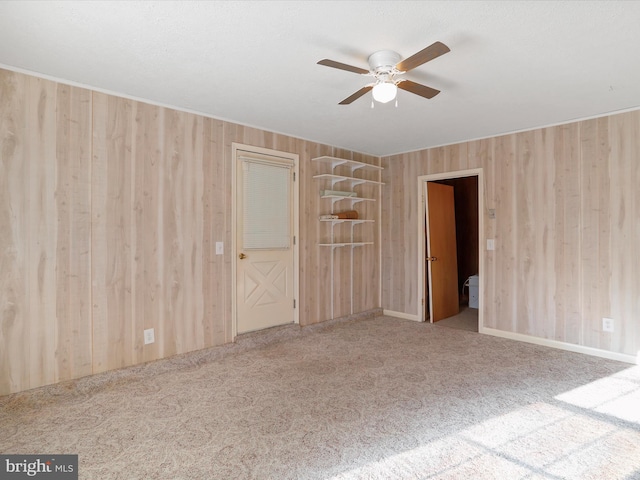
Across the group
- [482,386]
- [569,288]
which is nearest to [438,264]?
[569,288]

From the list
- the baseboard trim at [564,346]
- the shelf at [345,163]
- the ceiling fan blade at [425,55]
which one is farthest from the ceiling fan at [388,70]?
the baseboard trim at [564,346]

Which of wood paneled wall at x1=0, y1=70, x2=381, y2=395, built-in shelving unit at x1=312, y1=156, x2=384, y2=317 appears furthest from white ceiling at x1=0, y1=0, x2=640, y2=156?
built-in shelving unit at x1=312, y1=156, x2=384, y2=317

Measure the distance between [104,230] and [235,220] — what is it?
1268mm

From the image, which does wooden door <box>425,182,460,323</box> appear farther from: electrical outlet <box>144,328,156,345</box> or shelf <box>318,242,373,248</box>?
electrical outlet <box>144,328,156,345</box>

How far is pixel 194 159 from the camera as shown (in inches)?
142

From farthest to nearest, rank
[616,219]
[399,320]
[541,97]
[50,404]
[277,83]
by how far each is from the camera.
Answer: [399,320] < [616,219] < [541,97] < [277,83] < [50,404]

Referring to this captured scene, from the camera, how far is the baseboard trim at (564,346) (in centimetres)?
355

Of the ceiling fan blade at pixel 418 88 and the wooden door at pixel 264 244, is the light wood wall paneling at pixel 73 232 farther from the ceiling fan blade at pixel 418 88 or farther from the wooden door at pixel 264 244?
the ceiling fan blade at pixel 418 88

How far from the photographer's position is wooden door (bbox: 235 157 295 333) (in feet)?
13.1

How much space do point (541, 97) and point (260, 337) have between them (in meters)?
3.65

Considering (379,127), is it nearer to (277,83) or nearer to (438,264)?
(277,83)

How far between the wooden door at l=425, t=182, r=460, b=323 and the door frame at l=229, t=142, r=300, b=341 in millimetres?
1968

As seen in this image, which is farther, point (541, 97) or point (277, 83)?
point (541, 97)

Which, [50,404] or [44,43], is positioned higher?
[44,43]
